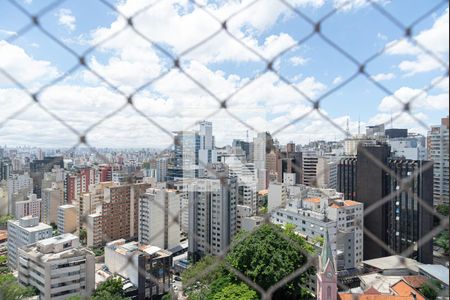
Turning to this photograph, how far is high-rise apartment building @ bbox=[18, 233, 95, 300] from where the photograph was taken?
4.80 meters

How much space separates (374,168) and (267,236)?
2824 mm

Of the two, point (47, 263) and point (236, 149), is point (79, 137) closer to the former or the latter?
point (236, 149)

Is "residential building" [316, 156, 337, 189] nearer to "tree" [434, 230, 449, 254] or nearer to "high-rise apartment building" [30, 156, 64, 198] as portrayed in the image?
"tree" [434, 230, 449, 254]

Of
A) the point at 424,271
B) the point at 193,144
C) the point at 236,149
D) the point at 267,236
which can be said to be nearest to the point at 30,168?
the point at 236,149

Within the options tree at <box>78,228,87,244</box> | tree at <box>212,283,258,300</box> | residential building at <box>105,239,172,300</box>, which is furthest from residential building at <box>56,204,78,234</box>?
tree at <box>212,283,258,300</box>

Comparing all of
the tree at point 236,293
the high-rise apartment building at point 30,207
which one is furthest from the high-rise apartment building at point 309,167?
the high-rise apartment building at point 30,207

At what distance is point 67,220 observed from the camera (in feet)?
27.4

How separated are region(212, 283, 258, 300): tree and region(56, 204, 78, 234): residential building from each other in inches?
195

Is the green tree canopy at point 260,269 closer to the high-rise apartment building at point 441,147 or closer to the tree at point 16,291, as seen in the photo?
the tree at point 16,291

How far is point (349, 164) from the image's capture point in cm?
834

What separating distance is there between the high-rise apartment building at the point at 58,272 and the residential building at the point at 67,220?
2.82 m

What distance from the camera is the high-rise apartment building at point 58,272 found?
15.7 feet

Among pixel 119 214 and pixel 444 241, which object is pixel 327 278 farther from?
pixel 119 214

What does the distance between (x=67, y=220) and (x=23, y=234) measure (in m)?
1.21
